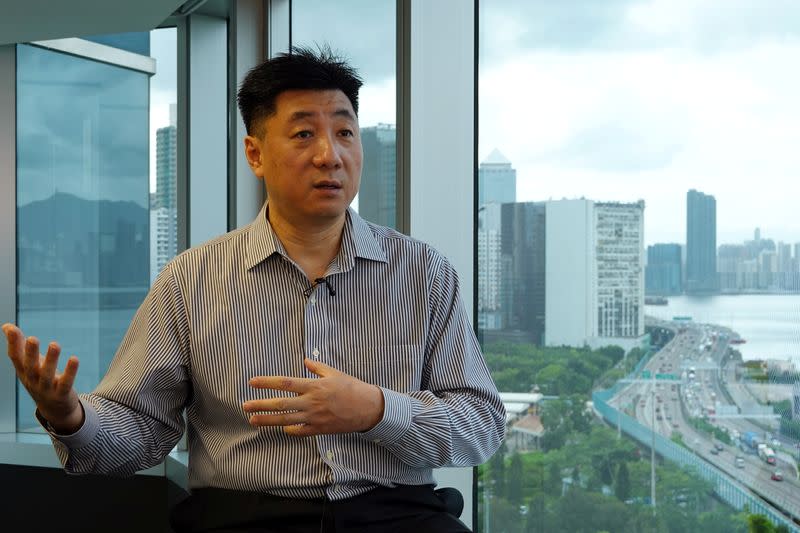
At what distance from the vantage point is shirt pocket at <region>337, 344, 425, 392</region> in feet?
5.96

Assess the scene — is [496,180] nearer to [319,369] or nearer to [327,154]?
[327,154]

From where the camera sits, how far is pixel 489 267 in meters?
2.61

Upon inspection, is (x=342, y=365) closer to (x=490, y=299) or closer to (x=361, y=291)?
(x=361, y=291)

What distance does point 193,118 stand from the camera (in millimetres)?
3684

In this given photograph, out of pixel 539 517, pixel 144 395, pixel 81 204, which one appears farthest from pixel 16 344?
pixel 81 204

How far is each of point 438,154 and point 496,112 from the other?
0.73 ft

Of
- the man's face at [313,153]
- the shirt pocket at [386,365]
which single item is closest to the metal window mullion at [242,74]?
the man's face at [313,153]

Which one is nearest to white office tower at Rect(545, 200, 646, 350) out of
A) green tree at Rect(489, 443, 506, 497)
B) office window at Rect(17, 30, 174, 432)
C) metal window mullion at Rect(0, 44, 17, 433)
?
green tree at Rect(489, 443, 506, 497)

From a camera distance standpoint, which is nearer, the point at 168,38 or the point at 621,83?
the point at 621,83

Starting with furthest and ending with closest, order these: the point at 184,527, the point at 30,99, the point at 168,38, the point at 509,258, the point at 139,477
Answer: the point at 30,99 < the point at 168,38 < the point at 139,477 < the point at 509,258 < the point at 184,527

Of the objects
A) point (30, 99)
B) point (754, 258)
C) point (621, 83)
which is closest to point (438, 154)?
point (621, 83)

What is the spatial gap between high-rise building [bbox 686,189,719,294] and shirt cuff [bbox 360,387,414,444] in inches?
32.2

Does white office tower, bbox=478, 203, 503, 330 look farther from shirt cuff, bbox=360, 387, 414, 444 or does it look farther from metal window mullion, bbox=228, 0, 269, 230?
metal window mullion, bbox=228, 0, 269, 230

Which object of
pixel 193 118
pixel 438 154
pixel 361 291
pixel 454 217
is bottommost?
pixel 361 291
